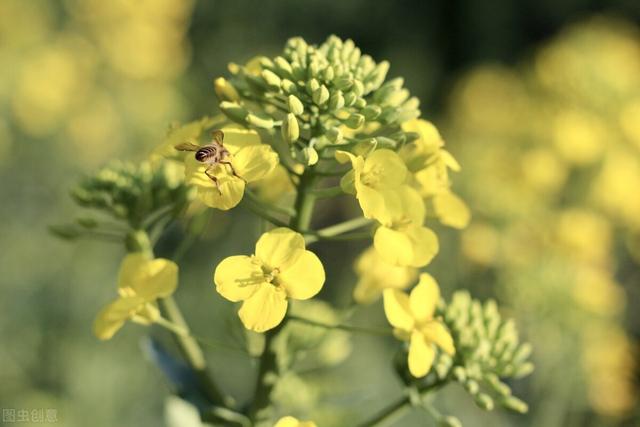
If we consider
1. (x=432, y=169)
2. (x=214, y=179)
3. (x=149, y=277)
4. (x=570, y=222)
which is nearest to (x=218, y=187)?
(x=214, y=179)

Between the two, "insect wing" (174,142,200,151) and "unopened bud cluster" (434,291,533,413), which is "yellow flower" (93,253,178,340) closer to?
"insect wing" (174,142,200,151)

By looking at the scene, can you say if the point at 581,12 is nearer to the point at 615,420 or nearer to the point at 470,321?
the point at 615,420

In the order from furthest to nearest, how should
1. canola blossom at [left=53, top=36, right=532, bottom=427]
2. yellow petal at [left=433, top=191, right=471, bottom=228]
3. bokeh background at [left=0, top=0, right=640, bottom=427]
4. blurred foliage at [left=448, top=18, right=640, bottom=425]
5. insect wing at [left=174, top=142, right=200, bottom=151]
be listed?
bokeh background at [left=0, top=0, right=640, bottom=427] < blurred foliage at [left=448, top=18, right=640, bottom=425] < yellow petal at [left=433, top=191, right=471, bottom=228] < insect wing at [left=174, top=142, right=200, bottom=151] < canola blossom at [left=53, top=36, right=532, bottom=427]

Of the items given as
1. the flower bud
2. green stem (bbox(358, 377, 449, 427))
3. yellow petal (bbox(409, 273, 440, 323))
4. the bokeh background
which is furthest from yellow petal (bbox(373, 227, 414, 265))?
the bokeh background

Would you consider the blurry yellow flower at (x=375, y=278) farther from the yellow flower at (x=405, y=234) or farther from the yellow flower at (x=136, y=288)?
the yellow flower at (x=136, y=288)

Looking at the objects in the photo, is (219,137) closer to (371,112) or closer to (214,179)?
(214,179)

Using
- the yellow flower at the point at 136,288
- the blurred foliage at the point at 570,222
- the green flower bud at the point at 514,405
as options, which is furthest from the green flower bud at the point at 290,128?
the blurred foliage at the point at 570,222

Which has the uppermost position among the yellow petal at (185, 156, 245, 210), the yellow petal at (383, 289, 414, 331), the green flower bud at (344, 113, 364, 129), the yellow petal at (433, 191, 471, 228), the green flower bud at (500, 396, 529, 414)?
the green flower bud at (344, 113, 364, 129)
